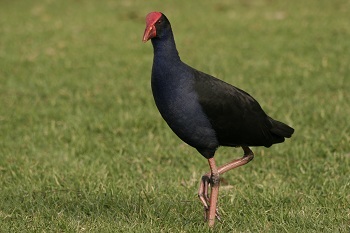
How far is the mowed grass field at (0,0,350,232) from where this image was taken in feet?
16.2

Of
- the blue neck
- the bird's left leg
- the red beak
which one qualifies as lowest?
the bird's left leg

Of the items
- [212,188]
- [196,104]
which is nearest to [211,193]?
[212,188]

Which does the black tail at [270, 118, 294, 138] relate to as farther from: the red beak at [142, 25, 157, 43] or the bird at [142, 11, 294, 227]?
the red beak at [142, 25, 157, 43]

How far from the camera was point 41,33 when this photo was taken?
41.4 ft

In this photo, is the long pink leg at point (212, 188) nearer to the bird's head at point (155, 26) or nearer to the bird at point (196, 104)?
the bird at point (196, 104)

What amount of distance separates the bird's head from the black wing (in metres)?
0.36

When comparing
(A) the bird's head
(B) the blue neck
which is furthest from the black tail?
(A) the bird's head

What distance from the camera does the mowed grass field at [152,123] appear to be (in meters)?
4.93

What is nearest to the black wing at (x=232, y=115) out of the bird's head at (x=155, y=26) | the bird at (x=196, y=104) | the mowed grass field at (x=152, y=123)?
the bird at (x=196, y=104)

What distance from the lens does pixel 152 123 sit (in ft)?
24.7

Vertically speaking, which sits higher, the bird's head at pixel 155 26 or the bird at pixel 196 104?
the bird's head at pixel 155 26

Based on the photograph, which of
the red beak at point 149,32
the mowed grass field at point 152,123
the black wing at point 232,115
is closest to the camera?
the red beak at point 149,32

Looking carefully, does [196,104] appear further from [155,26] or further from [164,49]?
[155,26]

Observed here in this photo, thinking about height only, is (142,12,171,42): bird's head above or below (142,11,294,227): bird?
above
